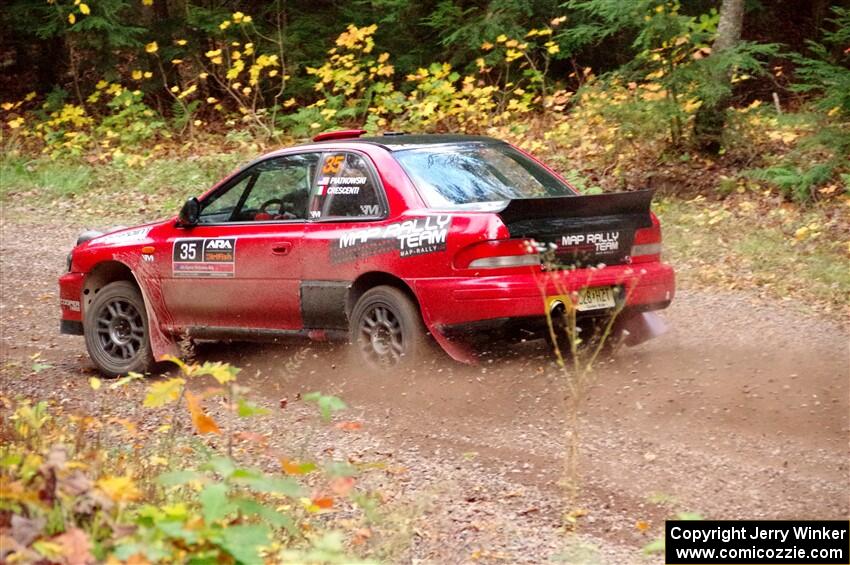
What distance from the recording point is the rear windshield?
762 centimetres

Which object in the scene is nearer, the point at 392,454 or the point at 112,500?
the point at 112,500

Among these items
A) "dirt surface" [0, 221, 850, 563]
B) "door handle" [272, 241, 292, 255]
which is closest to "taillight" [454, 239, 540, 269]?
"dirt surface" [0, 221, 850, 563]

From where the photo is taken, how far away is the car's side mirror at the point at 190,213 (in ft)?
28.5

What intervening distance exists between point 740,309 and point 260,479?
717 cm

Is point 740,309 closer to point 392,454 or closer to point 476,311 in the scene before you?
point 476,311

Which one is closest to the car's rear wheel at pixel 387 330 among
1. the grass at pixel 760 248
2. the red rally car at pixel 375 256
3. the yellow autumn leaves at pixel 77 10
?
the red rally car at pixel 375 256

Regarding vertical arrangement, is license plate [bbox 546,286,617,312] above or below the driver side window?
below

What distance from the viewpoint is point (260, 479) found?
138 inches

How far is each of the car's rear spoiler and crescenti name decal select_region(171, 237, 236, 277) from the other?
2494 millimetres

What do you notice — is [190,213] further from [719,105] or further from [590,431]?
[719,105]

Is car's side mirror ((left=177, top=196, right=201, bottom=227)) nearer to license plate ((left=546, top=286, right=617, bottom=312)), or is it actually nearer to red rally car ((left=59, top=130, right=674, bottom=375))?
red rally car ((left=59, top=130, right=674, bottom=375))

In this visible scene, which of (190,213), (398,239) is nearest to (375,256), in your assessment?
(398,239)

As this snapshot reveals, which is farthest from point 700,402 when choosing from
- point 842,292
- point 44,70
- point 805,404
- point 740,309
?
point 44,70

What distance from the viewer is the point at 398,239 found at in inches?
296
